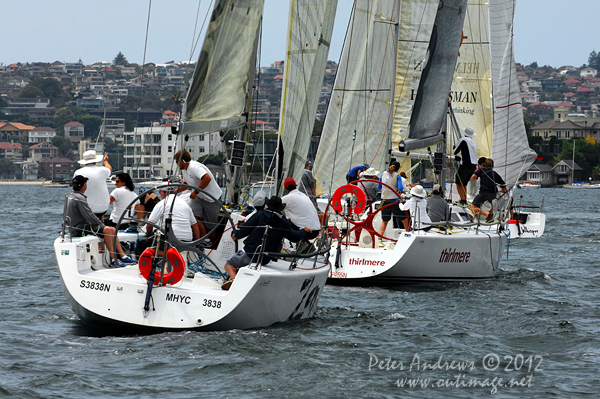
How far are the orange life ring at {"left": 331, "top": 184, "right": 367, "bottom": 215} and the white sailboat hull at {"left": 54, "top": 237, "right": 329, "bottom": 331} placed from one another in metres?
3.86

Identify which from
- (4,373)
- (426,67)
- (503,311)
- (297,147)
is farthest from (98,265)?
(426,67)

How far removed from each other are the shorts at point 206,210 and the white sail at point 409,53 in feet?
29.0

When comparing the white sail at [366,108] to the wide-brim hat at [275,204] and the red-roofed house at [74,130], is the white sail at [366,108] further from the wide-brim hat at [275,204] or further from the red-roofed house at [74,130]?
the red-roofed house at [74,130]

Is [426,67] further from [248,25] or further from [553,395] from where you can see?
[553,395]

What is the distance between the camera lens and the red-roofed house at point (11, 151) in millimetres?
169775

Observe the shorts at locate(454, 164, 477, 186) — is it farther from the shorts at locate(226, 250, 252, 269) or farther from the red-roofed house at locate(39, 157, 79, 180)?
the red-roofed house at locate(39, 157, 79, 180)

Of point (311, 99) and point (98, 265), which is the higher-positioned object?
point (311, 99)

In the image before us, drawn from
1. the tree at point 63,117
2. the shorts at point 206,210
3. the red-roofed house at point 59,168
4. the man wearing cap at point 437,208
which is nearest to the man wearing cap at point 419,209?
the man wearing cap at point 437,208

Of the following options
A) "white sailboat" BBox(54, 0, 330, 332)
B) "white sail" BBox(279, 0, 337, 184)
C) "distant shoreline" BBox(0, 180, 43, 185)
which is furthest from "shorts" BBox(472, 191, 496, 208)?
"distant shoreline" BBox(0, 180, 43, 185)

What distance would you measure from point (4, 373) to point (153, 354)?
1331 millimetres

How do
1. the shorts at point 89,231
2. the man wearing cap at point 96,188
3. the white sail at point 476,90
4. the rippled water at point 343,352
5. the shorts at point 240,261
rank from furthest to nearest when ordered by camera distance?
the white sail at point 476,90
the man wearing cap at point 96,188
the shorts at point 89,231
the shorts at point 240,261
the rippled water at point 343,352

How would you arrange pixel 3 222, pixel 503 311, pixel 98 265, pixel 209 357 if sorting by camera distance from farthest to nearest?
pixel 3 222, pixel 503 311, pixel 98 265, pixel 209 357

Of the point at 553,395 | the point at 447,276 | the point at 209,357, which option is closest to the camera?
the point at 553,395

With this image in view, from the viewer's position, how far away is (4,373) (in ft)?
25.9
